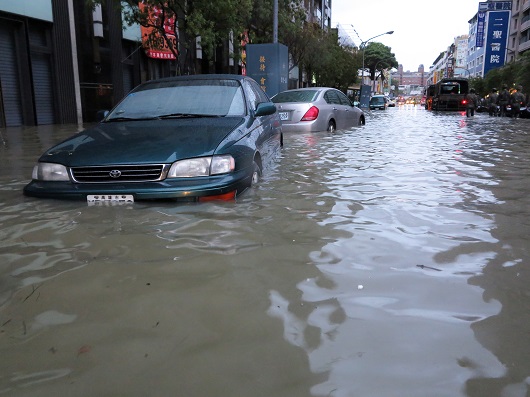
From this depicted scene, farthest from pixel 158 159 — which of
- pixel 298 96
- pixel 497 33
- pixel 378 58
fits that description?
pixel 378 58

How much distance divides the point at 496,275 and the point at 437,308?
0.70 metres

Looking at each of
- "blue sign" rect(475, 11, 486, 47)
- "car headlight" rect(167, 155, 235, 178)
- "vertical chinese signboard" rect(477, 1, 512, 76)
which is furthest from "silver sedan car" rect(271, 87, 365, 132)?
"blue sign" rect(475, 11, 486, 47)

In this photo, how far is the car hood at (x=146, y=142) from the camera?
3922mm

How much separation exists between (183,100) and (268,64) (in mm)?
13625

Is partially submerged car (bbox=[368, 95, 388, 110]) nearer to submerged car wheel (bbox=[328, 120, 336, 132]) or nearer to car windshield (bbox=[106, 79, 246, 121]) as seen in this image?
submerged car wheel (bbox=[328, 120, 336, 132])

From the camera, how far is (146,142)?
13.6 feet

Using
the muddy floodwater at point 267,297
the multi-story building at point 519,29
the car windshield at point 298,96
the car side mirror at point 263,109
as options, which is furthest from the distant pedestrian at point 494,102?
the multi-story building at point 519,29

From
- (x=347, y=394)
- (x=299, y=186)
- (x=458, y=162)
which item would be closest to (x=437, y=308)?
(x=347, y=394)

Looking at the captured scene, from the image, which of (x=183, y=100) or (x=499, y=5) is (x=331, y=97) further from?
Result: (x=499, y=5)

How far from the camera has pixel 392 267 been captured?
2941mm

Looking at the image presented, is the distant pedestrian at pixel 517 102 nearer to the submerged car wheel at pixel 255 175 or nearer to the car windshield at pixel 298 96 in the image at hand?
the car windshield at pixel 298 96

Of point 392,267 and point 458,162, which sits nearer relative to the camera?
point 392,267

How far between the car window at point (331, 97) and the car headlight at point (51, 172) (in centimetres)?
893

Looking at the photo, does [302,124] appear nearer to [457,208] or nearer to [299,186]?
[299,186]
